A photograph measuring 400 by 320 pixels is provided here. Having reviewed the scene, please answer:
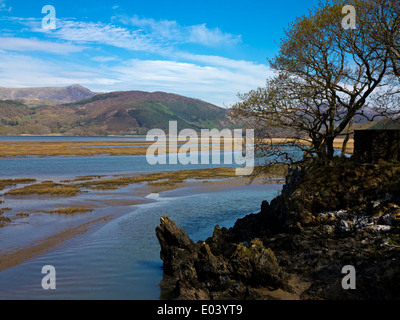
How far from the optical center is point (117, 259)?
19.8 meters

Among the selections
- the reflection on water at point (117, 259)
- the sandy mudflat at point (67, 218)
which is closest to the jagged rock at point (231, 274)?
the reflection on water at point (117, 259)

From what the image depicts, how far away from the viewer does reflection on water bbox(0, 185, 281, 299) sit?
1541cm

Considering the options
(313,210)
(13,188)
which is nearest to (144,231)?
(313,210)

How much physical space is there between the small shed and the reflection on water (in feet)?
38.7

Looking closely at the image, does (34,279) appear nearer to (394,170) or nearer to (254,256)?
(254,256)

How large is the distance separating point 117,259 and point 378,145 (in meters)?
15.8
